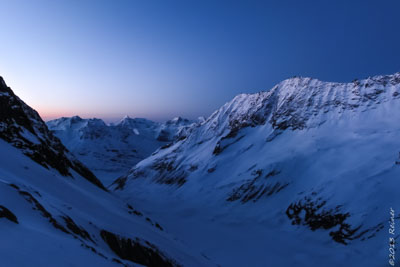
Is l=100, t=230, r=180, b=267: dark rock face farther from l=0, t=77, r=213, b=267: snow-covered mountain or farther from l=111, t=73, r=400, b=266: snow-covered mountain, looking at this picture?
l=111, t=73, r=400, b=266: snow-covered mountain

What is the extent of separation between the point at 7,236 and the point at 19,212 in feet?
14.7

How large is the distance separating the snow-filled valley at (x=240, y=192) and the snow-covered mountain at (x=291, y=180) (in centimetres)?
34

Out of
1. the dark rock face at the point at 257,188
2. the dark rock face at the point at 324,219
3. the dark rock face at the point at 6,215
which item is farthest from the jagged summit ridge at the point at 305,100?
the dark rock face at the point at 6,215

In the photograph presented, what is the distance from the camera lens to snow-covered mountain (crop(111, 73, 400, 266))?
1932 inches

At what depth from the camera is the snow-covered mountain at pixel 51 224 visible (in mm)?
12041

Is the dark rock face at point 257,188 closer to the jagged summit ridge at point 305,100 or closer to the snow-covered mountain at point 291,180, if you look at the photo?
the snow-covered mountain at point 291,180

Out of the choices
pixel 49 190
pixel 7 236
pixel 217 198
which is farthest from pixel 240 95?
pixel 7 236

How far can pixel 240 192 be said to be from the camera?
277 ft

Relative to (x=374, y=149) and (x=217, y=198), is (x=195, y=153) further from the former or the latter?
(x=374, y=149)

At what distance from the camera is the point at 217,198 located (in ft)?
287

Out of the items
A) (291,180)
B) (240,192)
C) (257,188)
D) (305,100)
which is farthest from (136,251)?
(305,100)

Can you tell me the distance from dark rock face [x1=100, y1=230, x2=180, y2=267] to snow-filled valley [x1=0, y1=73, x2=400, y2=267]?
12 centimetres

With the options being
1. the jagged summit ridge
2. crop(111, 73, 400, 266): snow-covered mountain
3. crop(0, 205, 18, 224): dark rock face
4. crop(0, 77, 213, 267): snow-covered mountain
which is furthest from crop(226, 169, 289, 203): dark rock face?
crop(0, 205, 18, 224): dark rock face

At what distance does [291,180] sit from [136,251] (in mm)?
62235
